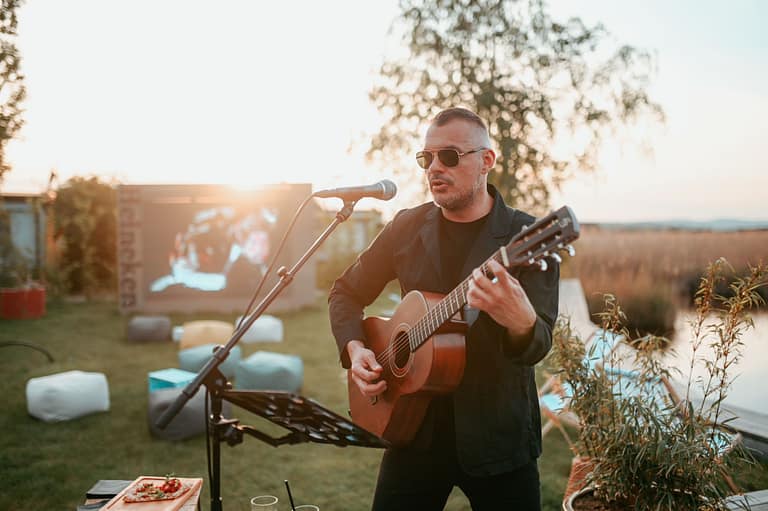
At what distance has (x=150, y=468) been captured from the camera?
542 cm

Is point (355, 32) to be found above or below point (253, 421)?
above

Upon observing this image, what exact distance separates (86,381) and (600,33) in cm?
1174

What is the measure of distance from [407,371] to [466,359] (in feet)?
0.88

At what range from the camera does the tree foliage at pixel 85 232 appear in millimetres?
17891

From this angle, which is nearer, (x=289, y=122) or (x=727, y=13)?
(x=727, y=13)

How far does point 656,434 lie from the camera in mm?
3062

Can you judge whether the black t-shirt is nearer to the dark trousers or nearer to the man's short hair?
the dark trousers

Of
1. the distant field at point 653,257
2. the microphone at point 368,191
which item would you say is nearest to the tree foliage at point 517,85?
the distant field at point 653,257

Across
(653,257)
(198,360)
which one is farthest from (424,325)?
(198,360)

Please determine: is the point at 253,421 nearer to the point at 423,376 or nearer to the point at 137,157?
the point at 423,376

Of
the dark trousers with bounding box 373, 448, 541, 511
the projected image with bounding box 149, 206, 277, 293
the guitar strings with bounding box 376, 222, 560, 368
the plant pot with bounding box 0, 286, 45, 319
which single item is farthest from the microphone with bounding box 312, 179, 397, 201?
the projected image with bounding box 149, 206, 277, 293

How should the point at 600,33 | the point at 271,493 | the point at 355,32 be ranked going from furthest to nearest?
the point at 600,33
the point at 355,32
the point at 271,493

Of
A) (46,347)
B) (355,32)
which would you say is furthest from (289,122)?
(46,347)

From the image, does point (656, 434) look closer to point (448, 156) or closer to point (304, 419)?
point (448, 156)
